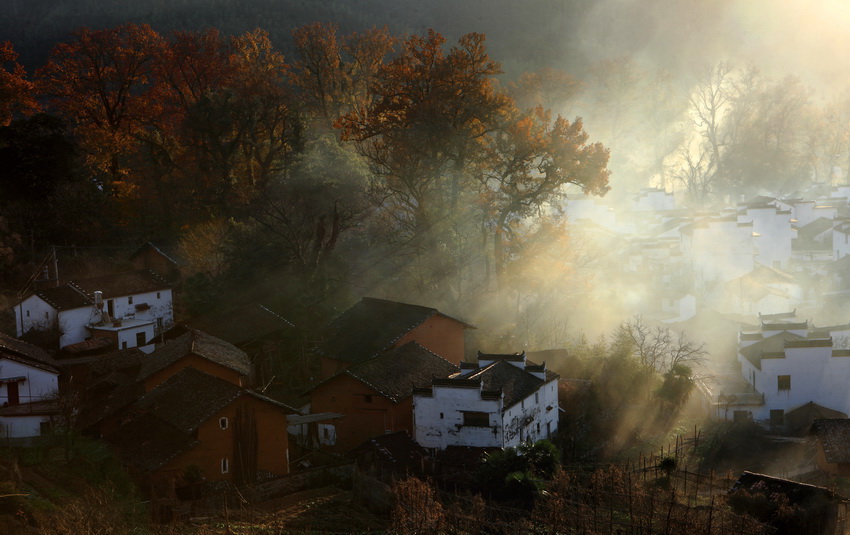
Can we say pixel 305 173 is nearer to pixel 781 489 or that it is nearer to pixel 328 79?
pixel 328 79

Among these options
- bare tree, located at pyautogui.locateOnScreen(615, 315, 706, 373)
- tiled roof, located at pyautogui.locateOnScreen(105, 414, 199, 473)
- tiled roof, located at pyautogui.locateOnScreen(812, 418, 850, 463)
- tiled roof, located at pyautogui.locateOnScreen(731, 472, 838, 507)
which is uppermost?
bare tree, located at pyautogui.locateOnScreen(615, 315, 706, 373)

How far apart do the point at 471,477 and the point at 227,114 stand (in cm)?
1671

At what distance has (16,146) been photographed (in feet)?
97.1

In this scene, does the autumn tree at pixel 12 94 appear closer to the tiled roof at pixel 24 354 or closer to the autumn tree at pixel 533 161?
the tiled roof at pixel 24 354

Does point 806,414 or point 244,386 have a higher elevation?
point 244,386

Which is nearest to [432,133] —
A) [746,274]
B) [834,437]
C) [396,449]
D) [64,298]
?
[396,449]

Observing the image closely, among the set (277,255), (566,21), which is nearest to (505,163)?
(277,255)

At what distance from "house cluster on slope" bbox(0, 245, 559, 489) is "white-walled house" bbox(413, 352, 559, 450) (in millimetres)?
30

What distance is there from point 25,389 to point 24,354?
0.88 meters

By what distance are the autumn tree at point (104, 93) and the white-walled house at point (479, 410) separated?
16620 mm

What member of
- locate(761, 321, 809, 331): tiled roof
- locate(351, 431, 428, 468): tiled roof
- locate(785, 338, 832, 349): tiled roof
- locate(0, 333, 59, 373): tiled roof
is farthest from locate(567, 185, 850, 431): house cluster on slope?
locate(0, 333, 59, 373): tiled roof

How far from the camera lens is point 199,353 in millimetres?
20984

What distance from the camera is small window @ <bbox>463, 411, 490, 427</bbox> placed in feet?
62.1

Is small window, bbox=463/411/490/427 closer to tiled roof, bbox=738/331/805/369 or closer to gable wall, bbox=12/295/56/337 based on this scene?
tiled roof, bbox=738/331/805/369
